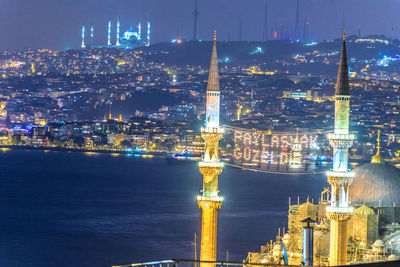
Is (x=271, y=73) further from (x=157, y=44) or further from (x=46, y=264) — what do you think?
(x=46, y=264)

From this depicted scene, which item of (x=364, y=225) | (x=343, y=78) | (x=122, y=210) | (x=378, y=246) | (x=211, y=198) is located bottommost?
(x=122, y=210)

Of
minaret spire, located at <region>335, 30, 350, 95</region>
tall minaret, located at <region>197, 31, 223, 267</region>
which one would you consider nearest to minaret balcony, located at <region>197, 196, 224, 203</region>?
tall minaret, located at <region>197, 31, 223, 267</region>

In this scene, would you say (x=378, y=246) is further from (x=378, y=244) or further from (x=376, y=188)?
(x=376, y=188)

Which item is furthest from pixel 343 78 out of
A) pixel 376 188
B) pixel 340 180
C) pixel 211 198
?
pixel 376 188

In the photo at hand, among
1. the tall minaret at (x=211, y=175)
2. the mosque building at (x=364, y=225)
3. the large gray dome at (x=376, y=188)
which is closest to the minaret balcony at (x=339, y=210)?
the mosque building at (x=364, y=225)

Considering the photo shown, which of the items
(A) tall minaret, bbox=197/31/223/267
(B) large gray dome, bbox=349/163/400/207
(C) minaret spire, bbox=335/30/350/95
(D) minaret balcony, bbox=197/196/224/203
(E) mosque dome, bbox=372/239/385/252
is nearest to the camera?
(A) tall minaret, bbox=197/31/223/267

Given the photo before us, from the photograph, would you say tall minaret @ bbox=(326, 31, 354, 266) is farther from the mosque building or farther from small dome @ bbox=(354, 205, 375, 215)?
small dome @ bbox=(354, 205, 375, 215)

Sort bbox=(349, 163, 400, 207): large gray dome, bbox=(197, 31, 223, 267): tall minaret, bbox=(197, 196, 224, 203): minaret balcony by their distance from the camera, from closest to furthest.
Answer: bbox=(197, 31, 223, 267): tall minaret, bbox=(197, 196, 224, 203): minaret balcony, bbox=(349, 163, 400, 207): large gray dome

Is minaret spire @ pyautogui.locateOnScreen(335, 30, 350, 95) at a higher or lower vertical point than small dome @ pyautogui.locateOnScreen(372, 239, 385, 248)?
higher
